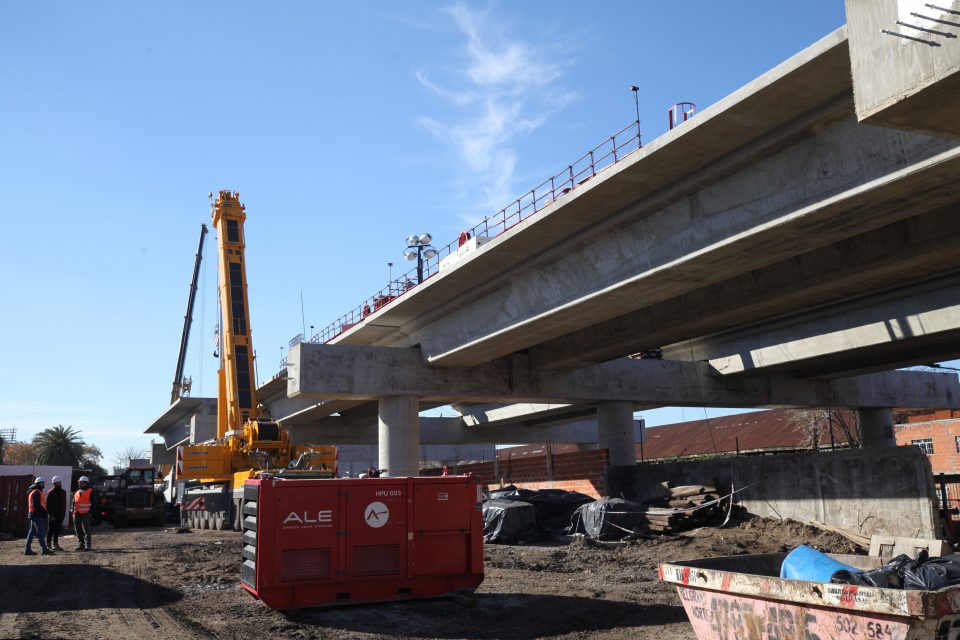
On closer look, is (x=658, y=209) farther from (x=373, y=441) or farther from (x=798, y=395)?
(x=373, y=441)

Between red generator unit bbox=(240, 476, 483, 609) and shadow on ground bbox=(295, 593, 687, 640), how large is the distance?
26cm

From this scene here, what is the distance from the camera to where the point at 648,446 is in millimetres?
62375

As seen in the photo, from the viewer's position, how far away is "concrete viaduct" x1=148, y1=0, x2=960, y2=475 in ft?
35.7

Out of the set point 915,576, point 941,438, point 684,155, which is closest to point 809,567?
point 915,576

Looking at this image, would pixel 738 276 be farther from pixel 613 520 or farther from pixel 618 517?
pixel 613 520

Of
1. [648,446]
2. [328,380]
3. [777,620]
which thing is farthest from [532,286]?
[648,446]

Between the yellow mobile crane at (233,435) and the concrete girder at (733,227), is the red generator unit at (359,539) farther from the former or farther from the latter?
the yellow mobile crane at (233,435)

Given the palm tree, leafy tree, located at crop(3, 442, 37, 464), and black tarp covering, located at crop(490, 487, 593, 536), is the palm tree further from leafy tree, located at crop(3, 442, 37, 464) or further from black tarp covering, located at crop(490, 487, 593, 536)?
black tarp covering, located at crop(490, 487, 593, 536)

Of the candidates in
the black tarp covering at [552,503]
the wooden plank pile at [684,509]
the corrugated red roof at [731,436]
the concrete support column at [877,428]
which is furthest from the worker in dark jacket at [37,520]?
the corrugated red roof at [731,436]

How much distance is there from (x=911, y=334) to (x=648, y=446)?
41.0 m

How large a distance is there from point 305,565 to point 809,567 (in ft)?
20.9

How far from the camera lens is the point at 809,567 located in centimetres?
679

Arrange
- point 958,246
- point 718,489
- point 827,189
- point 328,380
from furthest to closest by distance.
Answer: point 328,380
point 718,489
point 958,246
point 827,189

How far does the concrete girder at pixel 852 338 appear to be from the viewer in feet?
72.2
